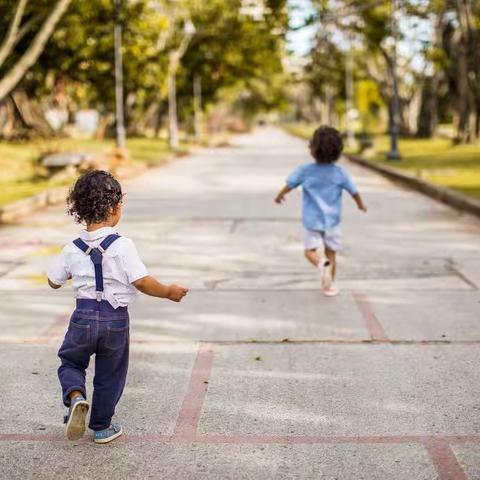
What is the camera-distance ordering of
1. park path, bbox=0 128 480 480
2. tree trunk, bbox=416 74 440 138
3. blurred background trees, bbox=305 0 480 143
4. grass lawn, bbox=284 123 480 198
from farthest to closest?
1. tree trunk, bbox=416 74 440 138
2. blurred background trees, bbox=305 0 480 143
3. grass lawn, bbox=284 123 480 198
4. park path, bbox=0 128 480 480

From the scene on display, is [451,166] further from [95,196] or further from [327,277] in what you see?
[95,196]

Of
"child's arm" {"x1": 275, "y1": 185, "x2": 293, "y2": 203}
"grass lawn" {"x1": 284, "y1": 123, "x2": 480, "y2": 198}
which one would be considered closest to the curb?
"grass lawn" {"x1": 284, "y1": 123, "x2": 480, "y2": 198}

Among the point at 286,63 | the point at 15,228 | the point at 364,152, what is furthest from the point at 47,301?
the point at 286,63

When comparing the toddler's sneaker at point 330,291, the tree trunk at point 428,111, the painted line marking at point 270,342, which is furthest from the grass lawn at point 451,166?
the tree trunk at point 428,111

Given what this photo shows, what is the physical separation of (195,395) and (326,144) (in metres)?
3.34

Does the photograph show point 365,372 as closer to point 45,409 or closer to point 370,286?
point 45,409

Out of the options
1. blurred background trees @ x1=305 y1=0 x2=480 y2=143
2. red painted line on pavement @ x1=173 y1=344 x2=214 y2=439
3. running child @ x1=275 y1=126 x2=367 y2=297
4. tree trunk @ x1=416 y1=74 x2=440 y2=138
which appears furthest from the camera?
tree trunk @ x1=416 y1=74 x2=440 y2=138

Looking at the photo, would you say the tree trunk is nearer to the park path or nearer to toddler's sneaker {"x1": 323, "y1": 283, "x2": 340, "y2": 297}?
the park path

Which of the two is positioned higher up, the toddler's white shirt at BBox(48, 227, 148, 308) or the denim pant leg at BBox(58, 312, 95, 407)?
the toddler's white shirt at BBox(48, 227, 148, 308)

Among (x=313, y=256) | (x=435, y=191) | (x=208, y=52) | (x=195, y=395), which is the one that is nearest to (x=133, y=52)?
(x=435, y=191)

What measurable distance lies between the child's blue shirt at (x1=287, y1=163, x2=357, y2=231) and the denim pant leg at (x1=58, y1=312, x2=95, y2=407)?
3.97 m

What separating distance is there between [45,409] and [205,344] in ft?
5.25

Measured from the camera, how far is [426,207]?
1518cm

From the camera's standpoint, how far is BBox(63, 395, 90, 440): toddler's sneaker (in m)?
3.89
